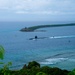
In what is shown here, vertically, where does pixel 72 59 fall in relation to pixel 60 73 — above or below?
below

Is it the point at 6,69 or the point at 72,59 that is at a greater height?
the point at 6,69

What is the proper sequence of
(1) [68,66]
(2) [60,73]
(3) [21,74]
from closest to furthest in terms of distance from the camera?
1. (3) [21,74]
2. (2) [60,73]
3. (1) [68,66]

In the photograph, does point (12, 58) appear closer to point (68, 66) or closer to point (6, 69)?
point (68, 66)

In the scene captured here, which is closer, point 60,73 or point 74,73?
point 74,73

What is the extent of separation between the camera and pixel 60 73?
16531mm

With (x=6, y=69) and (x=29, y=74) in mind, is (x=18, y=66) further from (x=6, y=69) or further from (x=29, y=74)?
(x=6, y=69)

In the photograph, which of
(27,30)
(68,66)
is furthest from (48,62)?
(27,30)

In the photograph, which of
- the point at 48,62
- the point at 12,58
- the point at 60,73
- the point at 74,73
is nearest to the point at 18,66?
the point at 48,62

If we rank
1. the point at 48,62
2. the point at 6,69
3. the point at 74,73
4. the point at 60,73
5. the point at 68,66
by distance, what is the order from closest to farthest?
the point at 6,69, the point at 74,73, the point at 60,73, the point at 68,66, the point at 48,62

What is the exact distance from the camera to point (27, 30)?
125750mm

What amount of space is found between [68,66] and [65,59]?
5808mm

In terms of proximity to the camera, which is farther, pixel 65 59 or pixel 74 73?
pixel 65 59

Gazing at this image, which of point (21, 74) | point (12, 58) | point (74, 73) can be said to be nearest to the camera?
point (74, 73)

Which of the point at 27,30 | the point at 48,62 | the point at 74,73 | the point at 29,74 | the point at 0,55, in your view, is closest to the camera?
the point at 0,55
